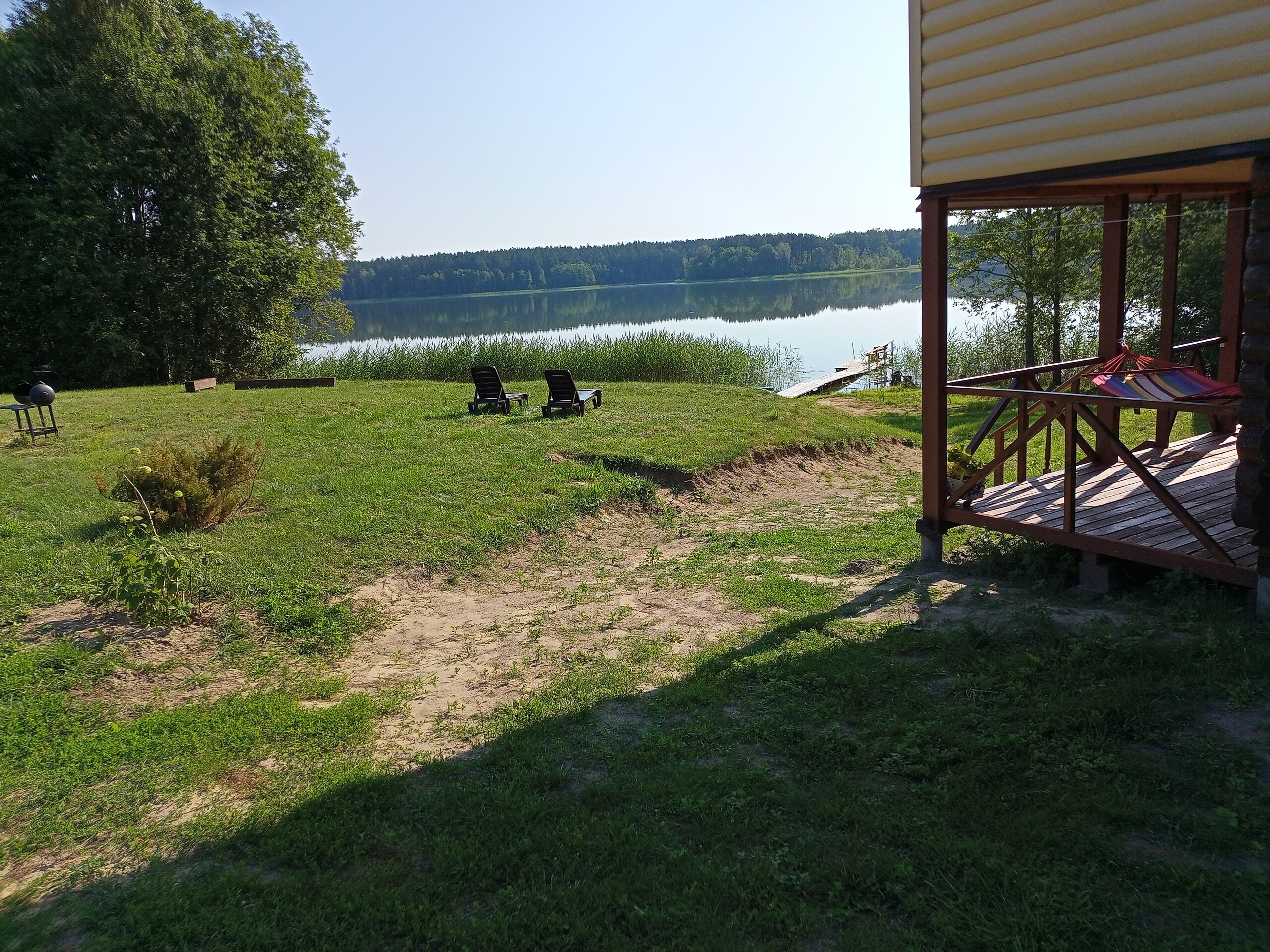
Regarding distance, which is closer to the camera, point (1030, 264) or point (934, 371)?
point (934, 371)

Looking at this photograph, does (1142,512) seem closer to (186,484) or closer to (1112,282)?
(1112,282)

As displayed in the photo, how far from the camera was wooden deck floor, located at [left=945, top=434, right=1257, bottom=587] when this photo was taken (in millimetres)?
5477

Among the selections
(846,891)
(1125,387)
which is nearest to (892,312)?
(1125,387)

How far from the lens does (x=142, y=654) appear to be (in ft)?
18.5

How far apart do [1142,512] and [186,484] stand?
26.4 ft

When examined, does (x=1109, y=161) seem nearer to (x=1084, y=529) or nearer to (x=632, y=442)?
(x=1084, y=529)

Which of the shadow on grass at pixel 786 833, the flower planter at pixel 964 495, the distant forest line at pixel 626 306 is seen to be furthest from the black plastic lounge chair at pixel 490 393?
the distant forest line at pixel 626 306

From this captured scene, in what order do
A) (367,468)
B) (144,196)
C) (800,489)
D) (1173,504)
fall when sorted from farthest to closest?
(144,196), (800,489), (367,468), (1173,504)

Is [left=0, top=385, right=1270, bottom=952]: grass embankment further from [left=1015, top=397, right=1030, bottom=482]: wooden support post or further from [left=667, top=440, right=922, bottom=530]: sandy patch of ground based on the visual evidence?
[left=667, top=440, right=922, bottom=530]: sandy patch of ground

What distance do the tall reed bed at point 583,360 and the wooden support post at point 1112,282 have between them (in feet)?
48.4

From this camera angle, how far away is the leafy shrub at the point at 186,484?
7.67 m

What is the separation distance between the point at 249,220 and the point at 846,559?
24.9 meters

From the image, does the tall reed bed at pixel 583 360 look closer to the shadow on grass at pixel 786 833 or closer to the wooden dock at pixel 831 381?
the wooden dock at pixel 831 381

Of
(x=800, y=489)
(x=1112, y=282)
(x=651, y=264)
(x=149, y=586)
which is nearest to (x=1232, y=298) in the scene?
(x=1112, y=282)
